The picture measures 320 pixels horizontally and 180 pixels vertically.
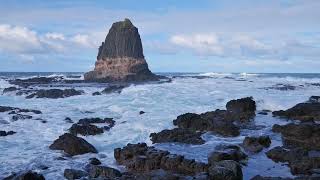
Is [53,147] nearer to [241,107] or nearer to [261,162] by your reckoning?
[261,162]

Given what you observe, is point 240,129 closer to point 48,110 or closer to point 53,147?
point 53,147

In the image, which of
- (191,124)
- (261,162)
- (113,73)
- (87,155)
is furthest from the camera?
(113,73)

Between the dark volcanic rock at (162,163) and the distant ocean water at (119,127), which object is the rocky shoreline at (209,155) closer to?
the dark volcanic rock at (162,163)

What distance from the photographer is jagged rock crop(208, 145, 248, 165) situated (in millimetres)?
13531

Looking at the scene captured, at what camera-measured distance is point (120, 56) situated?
73250mm

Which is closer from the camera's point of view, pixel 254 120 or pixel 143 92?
pixel 254 120

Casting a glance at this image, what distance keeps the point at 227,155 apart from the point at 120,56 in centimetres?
6049

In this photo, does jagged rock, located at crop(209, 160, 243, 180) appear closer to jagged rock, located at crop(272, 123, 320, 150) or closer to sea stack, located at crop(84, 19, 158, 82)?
jagged rock, located at crop(272, 123, 320, 150)

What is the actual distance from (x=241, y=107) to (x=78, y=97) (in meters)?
17.1

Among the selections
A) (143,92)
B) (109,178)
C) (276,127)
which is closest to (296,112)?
(276,127)

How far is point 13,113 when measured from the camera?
2677 cm

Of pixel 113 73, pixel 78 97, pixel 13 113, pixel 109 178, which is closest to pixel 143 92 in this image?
pixel 78 97

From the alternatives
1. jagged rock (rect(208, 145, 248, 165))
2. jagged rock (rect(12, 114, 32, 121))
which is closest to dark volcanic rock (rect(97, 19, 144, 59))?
jagged rock (rect(12, 114, 32, 121))

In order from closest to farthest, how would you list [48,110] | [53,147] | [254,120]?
[53,147] → [254,120] → [48,110]
